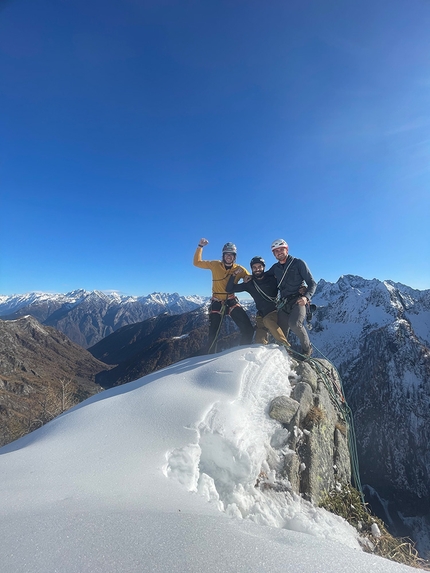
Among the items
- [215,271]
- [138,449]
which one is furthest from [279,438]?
[215,271]

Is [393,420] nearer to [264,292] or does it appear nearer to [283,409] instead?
[264,292]

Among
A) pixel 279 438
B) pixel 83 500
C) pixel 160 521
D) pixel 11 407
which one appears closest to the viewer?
pixel 160 521

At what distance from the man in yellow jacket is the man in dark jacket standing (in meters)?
1.60

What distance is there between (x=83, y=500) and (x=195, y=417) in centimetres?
280

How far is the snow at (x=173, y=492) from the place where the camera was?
3.26 meters

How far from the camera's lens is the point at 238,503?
5438 millimetres

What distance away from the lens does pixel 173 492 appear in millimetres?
4777

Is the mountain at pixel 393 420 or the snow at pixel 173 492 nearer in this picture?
the snow at pixel 173 492

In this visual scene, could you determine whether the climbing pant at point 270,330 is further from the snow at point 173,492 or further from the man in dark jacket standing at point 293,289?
the snow at point 173,492

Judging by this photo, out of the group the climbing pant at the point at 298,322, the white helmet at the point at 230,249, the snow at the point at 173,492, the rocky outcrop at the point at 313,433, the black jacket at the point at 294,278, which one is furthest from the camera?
the white helmet at the point at 230,249

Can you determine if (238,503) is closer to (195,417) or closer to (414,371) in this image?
(195,417)

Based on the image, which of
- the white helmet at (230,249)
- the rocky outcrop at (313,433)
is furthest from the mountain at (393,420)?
the white helmet at (230,249)

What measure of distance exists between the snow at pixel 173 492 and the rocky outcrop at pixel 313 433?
14.2 inches

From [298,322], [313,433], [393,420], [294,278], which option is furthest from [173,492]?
[393,420]
